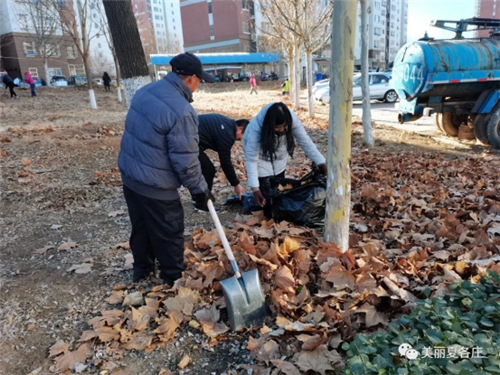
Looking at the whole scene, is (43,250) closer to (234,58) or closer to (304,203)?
(304,203)

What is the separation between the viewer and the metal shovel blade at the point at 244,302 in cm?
223

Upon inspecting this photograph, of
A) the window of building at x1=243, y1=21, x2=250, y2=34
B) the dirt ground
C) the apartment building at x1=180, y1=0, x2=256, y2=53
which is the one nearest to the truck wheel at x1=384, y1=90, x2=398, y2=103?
the dirt ground

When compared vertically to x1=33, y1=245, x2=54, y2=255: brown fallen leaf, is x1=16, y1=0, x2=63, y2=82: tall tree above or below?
above

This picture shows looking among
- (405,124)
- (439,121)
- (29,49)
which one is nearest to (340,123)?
(439,121)

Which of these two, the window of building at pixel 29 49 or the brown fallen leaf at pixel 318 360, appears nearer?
the brown fallen leaf at pixel 318 360

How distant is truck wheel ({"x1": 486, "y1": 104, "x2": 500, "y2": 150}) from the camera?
25.8 feet

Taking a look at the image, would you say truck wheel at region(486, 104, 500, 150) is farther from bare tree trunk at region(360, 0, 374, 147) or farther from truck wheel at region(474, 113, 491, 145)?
bare tree trunk at region(360, 0, 374, 147)

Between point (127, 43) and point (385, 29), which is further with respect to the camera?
point (385, 29)

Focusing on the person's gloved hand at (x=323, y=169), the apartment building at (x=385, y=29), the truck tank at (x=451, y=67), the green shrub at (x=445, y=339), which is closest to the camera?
the green shrub at (x=445, y=339)

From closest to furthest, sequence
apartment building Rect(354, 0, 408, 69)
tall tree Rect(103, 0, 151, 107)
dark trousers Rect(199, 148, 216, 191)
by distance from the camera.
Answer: dark trousers Rect(199, 148, 216, 191)
tall tree Rect(103, 0, 151, 107)
apartment building Rect(354, 0, 408, 69)

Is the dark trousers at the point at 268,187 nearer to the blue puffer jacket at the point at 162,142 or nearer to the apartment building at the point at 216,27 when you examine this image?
the blue puffer jacket at the point at 162,142

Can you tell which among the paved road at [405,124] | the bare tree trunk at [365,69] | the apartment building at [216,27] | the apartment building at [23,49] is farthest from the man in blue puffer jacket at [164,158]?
the apartment building at [216,27]

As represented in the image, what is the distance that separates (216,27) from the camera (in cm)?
5969

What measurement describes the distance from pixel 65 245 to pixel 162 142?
1.74m
